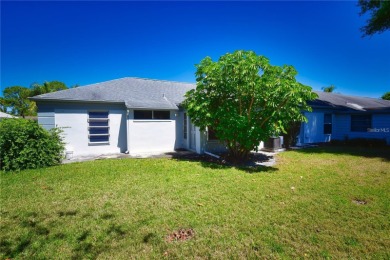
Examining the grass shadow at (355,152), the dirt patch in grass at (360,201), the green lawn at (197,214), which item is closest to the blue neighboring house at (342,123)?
the grass shadow at (355,152)

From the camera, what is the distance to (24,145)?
25.4 feet

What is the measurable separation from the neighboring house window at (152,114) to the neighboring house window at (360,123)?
51.4 ft

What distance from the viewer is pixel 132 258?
293 centimetres

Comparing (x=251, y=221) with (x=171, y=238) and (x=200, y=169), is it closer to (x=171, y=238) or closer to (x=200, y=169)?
(x=171, y=238)

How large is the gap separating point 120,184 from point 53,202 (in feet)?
5.77

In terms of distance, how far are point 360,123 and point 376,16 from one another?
796 cm

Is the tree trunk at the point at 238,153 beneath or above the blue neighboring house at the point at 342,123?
beneath

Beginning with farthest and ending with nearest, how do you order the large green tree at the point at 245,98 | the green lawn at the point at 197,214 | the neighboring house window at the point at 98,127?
the neighboring house window at the point at 98,127 < the large green tree at the point at 245,98 < the green lawn at the point at 197,214

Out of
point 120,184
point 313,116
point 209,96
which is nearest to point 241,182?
point 120,184

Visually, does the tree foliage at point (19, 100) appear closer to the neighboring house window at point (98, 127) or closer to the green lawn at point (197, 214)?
the neighboring house window at point (98, 127)

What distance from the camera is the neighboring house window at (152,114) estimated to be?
1202cm

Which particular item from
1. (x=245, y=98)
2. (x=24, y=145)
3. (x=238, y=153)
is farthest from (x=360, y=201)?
(x=24, y=145)

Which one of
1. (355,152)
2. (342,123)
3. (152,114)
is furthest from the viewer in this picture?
(342,123)

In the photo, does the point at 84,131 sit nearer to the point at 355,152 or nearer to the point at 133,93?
the point at 133,93
